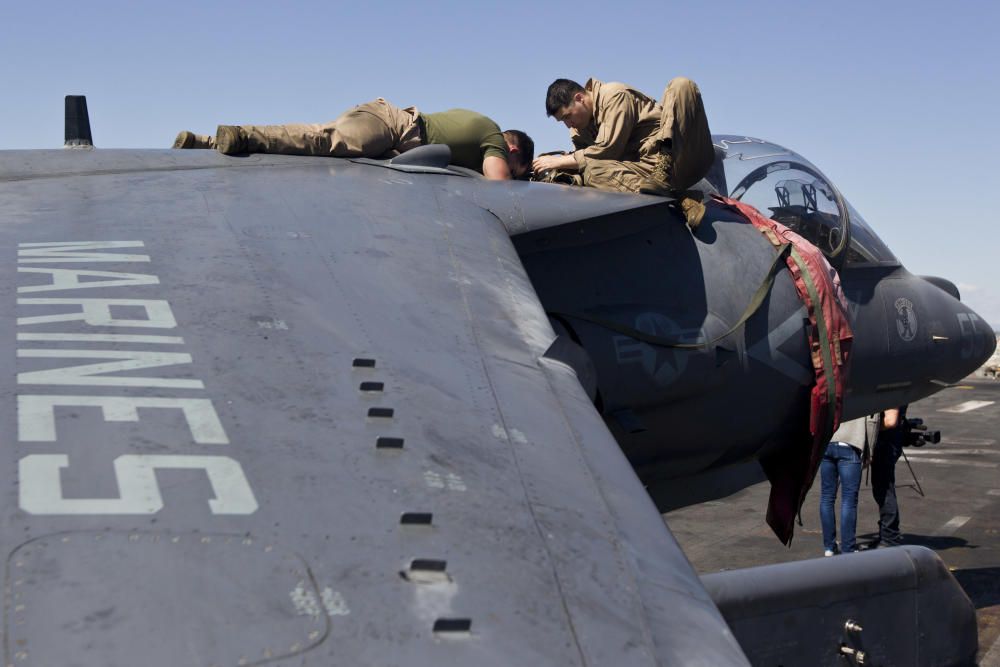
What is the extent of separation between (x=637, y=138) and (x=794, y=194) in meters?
1.44

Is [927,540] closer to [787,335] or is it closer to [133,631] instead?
[787,335]

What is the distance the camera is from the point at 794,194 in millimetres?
7168

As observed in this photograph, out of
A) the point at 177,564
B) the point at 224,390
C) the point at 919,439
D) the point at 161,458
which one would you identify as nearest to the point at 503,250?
the point at 224,390

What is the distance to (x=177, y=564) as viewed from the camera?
2.20m

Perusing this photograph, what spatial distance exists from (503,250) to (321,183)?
972mm

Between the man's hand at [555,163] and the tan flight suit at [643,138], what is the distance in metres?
0.04

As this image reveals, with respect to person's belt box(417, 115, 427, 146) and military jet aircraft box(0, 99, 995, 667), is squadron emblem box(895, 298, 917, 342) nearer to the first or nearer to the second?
military jet aircraft box(0, 99, 995, 667)

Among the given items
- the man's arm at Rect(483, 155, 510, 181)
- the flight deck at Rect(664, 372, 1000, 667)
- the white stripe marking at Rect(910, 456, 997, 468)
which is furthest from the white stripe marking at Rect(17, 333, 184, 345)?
the white stripe marking at Rect(910, 456, 997, 468)

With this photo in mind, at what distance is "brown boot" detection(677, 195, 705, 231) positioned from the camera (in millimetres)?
6055

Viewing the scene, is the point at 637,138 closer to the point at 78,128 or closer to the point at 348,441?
the point at 78,128

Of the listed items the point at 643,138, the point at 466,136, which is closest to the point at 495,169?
the point at 466,136

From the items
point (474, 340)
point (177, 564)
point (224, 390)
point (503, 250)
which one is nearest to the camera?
point (177, 564)

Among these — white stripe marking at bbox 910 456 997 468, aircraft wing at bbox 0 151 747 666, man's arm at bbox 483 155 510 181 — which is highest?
man's arm at bbox 483 155 510 181

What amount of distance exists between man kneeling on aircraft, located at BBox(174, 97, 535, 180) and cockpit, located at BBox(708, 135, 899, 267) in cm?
146
